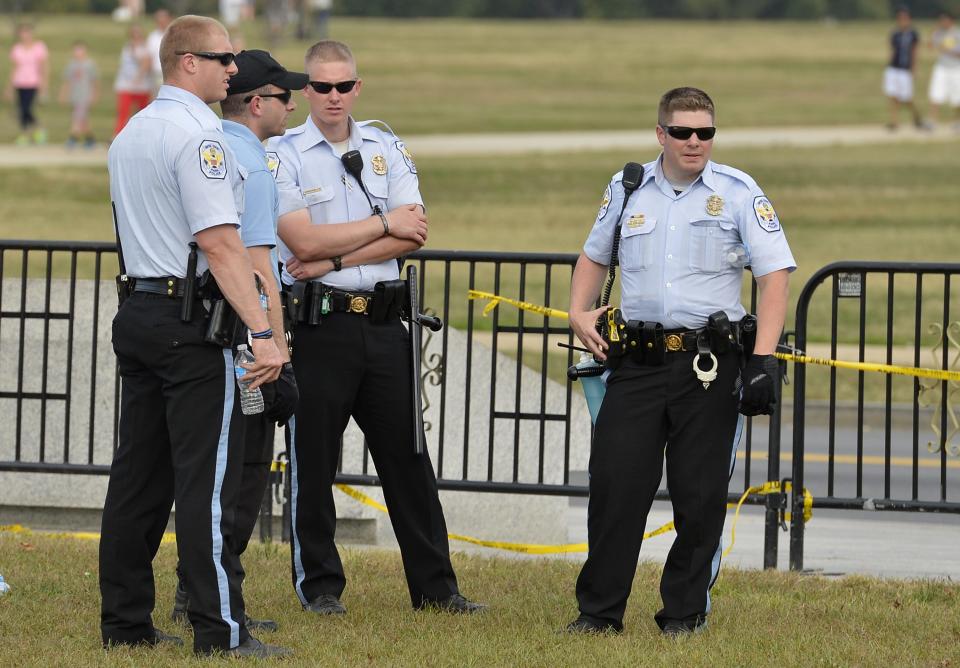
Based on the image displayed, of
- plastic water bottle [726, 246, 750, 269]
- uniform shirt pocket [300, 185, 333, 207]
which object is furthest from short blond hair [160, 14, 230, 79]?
plastic water bottle [726, 246, 750, 269]

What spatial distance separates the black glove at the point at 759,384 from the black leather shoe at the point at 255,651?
1.77m

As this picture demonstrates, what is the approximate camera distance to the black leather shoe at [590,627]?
5992 millimetres

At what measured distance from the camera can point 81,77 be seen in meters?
28.0

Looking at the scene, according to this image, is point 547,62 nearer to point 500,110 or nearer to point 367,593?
point 500,110

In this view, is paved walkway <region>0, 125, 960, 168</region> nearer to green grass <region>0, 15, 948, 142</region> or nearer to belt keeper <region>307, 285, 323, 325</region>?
green grass <region>0, 15, 948, 142</region>

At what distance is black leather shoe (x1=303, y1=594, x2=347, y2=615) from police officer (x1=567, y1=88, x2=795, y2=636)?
3.05ft

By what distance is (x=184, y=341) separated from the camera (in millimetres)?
5418

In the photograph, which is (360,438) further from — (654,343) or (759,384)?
(759,384)

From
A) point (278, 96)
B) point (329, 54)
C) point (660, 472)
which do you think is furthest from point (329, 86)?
point (660, 472)

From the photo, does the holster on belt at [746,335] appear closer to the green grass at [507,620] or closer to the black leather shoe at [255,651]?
the green grass at [507,620]

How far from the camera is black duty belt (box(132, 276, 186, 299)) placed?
5.43 meters

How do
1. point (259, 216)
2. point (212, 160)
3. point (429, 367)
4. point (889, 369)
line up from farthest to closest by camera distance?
point (429, 367) → point (889, 369) → point (259, 216) → point (212, 160)

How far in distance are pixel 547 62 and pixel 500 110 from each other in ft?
52.5

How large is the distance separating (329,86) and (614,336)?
1.37 m
